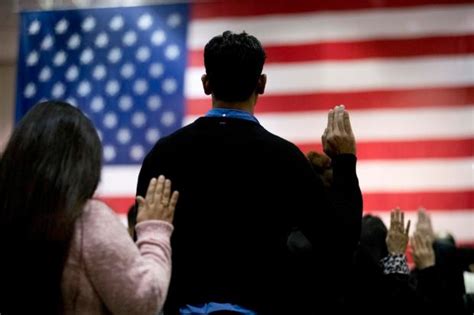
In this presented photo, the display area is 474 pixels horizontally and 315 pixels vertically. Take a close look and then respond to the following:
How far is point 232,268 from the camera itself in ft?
5.44

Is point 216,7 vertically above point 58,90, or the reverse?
point 216,7

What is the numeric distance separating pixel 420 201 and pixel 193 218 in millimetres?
3113

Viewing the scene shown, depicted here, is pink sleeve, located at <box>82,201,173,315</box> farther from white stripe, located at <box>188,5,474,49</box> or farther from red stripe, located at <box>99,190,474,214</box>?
white stripe, located at <box>188,5,474,49</box>

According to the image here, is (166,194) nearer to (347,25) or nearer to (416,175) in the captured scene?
(416,175)

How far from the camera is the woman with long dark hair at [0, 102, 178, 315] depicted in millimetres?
1449

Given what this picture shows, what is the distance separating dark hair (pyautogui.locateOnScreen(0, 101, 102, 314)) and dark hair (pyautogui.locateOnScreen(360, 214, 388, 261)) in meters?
1.31

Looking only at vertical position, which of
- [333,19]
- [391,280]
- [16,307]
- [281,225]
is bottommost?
[391,280]

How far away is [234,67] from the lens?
1.79m

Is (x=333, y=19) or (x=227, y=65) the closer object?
(x=227, y=65)

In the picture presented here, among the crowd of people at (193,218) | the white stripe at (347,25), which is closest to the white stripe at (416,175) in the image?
the white stripe at (347,25)

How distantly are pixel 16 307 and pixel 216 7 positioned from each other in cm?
385

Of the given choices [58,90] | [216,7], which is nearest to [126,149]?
[58,90]

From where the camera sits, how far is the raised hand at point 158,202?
5.32ft

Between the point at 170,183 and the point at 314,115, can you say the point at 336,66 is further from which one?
the point at 170,183
